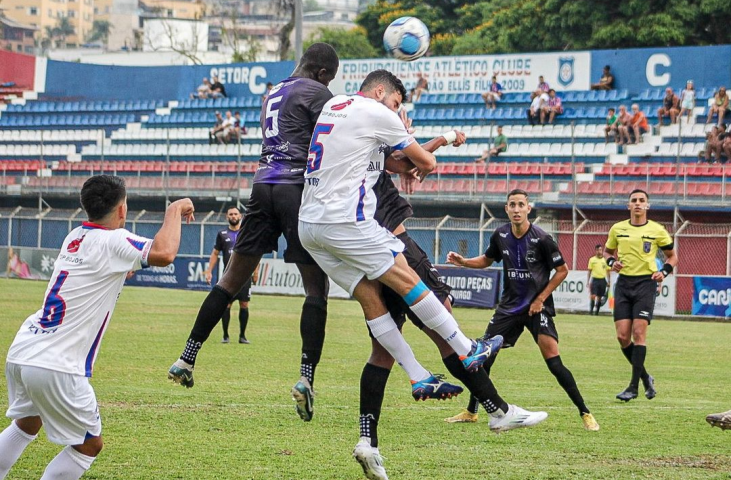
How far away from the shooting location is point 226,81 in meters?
43.3

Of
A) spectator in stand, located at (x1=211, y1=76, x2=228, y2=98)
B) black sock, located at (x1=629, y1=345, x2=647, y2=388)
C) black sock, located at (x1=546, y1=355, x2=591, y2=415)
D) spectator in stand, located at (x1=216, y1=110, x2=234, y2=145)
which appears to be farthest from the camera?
Answer: spectator in stand, located at (x1=211, y1=76, x2=228, y2=98)

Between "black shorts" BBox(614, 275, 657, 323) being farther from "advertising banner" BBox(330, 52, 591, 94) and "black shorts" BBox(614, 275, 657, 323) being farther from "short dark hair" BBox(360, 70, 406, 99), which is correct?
"advertising banner" BBox(330, 52, 591, 94)

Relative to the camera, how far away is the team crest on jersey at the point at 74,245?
19.6 ft

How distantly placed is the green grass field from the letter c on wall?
17.3 m

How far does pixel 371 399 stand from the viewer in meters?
7.41

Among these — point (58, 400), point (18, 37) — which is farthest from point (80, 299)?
point (18, 37)

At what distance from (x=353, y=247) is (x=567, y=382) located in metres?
3.91

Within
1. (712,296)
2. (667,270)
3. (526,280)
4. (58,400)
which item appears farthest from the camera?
(712,296)

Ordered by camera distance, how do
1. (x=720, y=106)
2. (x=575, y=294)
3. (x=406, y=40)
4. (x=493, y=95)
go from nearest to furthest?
(x=406, y=40) → (x=575, y=294) → (x=720, y=106) → (x=493, y=95)

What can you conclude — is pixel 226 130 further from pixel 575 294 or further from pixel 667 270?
pixel 667 270

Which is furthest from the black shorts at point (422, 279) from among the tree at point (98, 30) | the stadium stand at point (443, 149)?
the tree at point (98, 30)

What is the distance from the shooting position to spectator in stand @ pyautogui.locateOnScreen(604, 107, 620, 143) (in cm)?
3138

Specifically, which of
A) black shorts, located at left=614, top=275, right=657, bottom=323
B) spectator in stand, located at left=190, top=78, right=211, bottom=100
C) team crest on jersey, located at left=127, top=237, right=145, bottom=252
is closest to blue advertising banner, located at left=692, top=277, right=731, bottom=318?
black shorts, located at left=614, top=275, right=657, bottom=323

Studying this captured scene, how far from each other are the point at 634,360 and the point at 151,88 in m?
36.2
